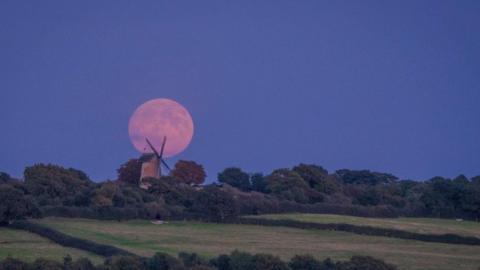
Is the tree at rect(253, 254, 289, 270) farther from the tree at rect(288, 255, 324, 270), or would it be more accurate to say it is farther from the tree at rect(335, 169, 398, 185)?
the tree at rect(335, 169, 398, 185)

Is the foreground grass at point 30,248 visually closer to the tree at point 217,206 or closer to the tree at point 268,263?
A: the tree at point 268,263

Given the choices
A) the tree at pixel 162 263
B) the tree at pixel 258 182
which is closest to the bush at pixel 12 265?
the tree at pixel 162 263

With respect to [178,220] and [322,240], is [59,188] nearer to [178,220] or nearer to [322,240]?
[178,220]

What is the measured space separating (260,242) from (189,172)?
60.2 m

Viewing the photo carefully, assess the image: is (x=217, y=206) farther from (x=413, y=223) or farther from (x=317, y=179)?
(x=317, y=179)

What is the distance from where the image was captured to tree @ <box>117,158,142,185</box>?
11550 centimetres

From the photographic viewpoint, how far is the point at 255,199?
78438 mm

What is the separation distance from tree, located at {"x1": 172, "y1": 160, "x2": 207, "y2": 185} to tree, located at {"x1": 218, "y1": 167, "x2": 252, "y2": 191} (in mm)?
4488

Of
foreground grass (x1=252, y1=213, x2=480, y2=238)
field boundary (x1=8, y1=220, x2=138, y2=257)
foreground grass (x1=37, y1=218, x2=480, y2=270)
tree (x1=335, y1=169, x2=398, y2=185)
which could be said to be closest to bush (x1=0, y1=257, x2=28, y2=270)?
field boundary (x1=8, y1=220, x2=138, y2=257)

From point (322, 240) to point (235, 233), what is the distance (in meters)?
6.82

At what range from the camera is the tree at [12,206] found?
6228 centimetres

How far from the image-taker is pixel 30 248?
161 feet

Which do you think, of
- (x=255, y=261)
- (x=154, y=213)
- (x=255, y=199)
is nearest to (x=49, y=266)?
(x=255, y=261)

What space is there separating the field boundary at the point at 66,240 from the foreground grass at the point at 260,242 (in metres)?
1.10
